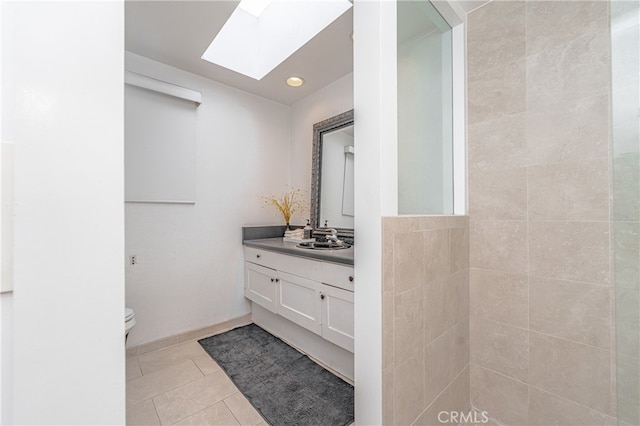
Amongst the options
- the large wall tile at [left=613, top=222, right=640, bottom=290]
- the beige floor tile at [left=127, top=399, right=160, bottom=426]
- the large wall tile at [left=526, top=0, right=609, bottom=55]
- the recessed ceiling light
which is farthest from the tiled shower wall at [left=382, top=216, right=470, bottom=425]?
the recessed ceiling light

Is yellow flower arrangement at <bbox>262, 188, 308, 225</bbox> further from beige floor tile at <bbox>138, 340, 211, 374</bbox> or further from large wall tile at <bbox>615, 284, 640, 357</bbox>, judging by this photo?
large wall tile at <bbox>615, 284, 640, 357</bbox>

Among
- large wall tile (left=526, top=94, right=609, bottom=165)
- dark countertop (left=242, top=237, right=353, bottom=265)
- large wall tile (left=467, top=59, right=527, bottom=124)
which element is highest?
large wall tile (left=467, top=59, right=527, bottom=124)

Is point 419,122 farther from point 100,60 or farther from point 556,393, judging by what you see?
point 556,393

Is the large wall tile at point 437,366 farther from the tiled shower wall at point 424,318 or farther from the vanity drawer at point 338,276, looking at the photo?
the vanity drawer at point 338,276

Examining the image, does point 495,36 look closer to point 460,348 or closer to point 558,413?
point 460,348

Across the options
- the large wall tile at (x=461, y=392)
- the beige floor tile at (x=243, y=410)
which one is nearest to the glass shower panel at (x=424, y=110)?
the large wall tile at (x=461, y=392)

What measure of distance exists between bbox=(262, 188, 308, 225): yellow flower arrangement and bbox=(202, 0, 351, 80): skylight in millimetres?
1181

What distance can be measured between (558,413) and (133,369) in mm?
2570

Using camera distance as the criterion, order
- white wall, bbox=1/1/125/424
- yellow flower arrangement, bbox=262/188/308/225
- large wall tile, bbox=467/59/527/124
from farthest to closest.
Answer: yellow flower arrangement, bbox=262/188/308/225 < large wall tile, bbox=467/59/527/124 < white wall, bbox=1/1/125/424

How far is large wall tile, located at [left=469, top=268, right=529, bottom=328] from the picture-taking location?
1412mm

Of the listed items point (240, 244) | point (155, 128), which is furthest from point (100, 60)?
point (240, 244)

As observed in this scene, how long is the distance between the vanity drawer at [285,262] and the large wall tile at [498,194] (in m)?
1.05

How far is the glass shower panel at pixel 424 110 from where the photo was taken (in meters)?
1.25

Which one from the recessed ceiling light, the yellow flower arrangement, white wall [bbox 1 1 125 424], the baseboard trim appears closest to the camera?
white wall [bbox 1 1 125 424]
